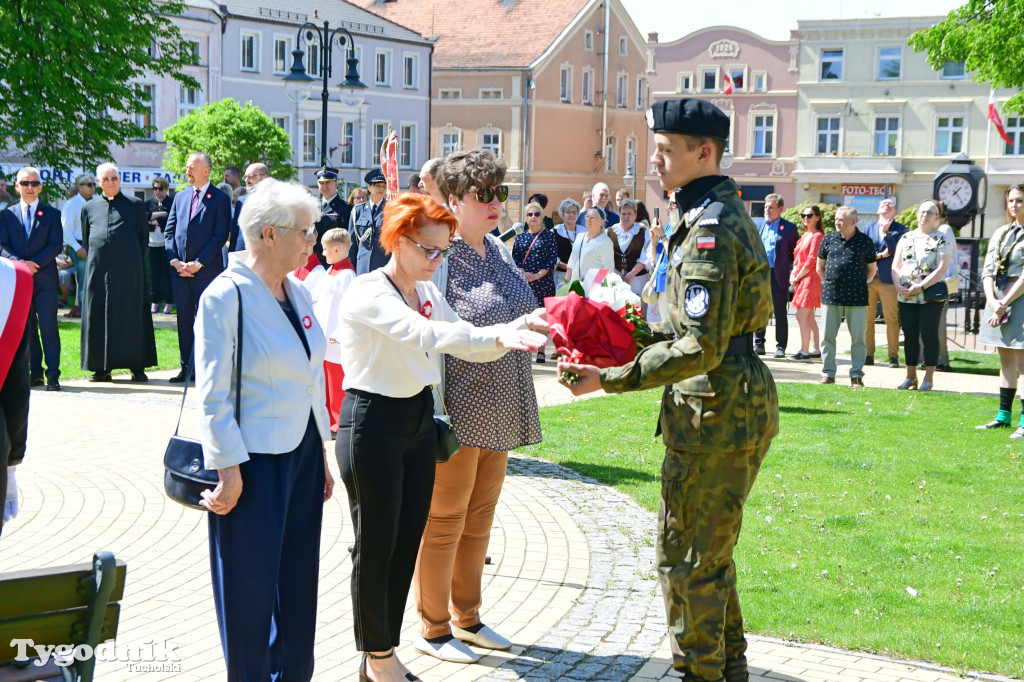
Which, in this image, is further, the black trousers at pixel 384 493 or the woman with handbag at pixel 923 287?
the woman with handbag at pixel 923 287

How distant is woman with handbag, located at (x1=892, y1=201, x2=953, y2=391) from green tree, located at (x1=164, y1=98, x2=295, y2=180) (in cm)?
3492

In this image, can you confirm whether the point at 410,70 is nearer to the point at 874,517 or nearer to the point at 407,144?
the point at 407,144

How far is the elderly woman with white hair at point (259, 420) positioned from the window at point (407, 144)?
64.0 meters

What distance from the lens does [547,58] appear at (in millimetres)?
70125

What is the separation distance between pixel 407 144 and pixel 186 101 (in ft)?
46.2

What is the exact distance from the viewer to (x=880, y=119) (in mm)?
64062

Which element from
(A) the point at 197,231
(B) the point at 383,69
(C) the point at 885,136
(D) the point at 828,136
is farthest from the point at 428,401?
(D) the point at 828,136

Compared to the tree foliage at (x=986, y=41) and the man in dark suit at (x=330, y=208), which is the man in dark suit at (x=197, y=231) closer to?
the man in dark suit at (x=330, y=208)

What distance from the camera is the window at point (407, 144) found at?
2670 inches

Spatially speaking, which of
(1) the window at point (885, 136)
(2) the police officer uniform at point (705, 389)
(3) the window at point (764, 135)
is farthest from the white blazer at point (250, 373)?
(3) the window at point (764, 135)

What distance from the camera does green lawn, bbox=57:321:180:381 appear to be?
1441 cm

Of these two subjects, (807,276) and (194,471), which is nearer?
(194,471)

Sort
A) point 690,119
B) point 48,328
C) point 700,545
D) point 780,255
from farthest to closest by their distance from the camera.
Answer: point 780,255
point 48,328
point 700,545
point 690,119

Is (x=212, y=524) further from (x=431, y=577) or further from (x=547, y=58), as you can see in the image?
(x=547, y=58)
